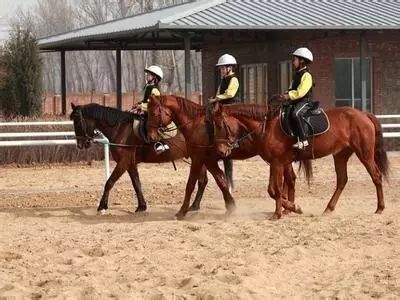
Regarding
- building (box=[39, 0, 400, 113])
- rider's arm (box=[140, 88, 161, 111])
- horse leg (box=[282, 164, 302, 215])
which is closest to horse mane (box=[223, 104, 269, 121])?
horse leg (box=[282, 164, 302, 215])

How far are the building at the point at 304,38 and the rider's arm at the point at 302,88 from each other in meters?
12.3

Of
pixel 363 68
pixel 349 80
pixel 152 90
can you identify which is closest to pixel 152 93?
pixel 152 90

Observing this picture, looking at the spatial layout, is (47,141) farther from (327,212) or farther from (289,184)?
→ (327,212)

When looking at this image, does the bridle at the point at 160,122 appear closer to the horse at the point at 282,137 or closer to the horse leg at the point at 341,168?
the horse at the point at 282,137

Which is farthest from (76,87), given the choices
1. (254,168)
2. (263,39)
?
(254,168)

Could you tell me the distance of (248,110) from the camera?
14000 millimetres

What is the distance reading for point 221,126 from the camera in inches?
548

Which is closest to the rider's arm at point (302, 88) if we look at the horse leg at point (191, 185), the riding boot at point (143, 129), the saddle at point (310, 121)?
the saddle at point (310, 121)

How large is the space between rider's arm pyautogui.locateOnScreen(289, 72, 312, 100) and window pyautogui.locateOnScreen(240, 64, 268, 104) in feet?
62.4

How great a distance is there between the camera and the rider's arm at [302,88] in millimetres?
13602

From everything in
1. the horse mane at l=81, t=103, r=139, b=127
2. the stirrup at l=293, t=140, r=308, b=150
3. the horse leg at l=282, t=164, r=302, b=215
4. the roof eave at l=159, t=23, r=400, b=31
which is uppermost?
the roof eave at l=159, t=23, r=400, b=31

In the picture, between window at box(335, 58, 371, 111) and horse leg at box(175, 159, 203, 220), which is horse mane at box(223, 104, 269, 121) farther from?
window at box(335, 58, 371, 111)

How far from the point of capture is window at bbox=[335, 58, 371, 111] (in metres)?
30.5

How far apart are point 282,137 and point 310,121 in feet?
1.53
